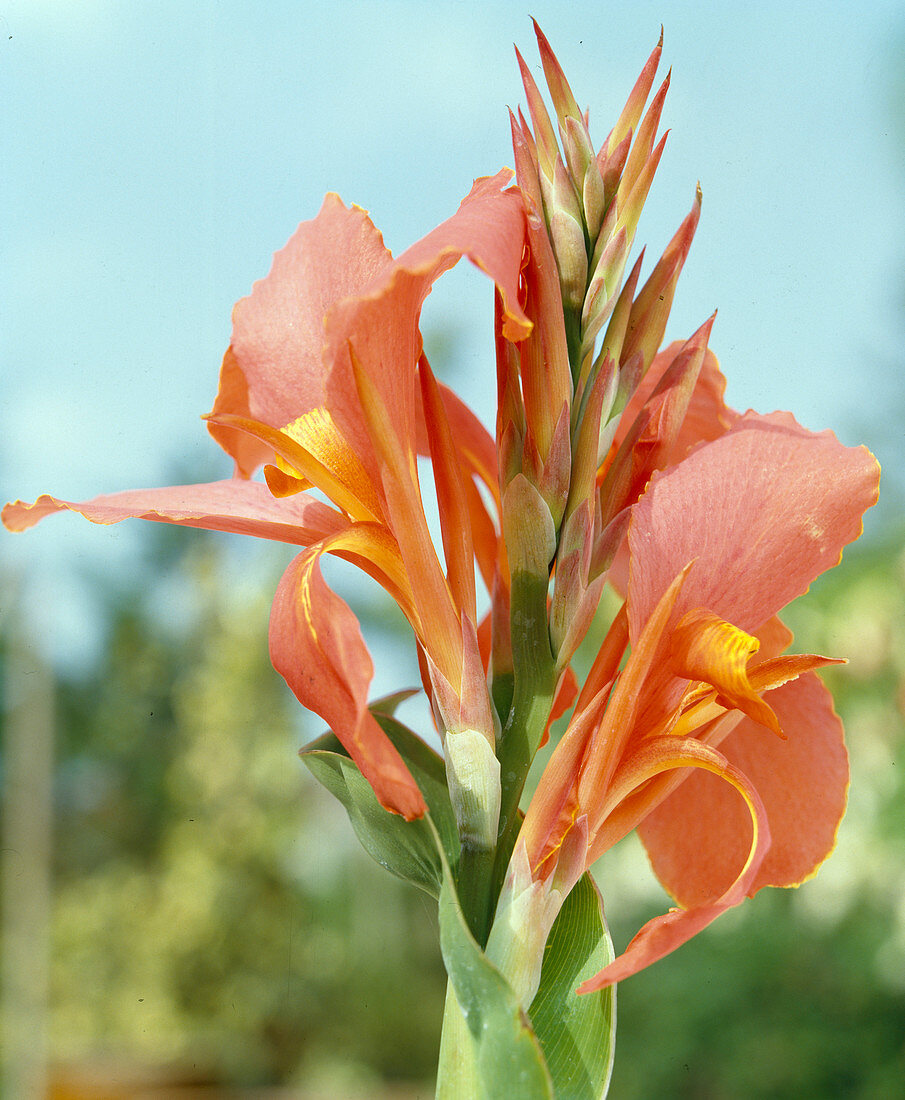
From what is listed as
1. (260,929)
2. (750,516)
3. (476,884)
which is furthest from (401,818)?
(260,929)

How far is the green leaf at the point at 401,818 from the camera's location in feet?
1.08

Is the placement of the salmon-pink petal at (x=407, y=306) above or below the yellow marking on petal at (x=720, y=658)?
above

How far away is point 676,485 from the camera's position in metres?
0.31

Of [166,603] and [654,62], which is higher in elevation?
[166,603]

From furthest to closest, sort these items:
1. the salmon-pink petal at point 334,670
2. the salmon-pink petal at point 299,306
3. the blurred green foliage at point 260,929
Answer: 1. the blurred green foliage at point 260,929
2. the salmon-pink petal at point 299,306
3. the salmon-pink petal at point 334,670

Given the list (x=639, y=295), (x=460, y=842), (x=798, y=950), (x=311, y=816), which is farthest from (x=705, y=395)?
(x=311, y=816)

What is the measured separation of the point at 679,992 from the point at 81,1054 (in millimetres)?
3319

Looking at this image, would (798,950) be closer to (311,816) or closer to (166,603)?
(311,816)

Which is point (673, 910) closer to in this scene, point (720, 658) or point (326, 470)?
point (720, 658)

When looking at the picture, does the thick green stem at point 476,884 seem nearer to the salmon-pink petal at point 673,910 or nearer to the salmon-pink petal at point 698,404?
the salmon-pink petal at point 673,910

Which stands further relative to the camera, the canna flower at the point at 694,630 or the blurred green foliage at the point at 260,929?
the blurred green foliage at the point at 260,929

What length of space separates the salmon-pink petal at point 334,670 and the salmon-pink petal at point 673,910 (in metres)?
0.07

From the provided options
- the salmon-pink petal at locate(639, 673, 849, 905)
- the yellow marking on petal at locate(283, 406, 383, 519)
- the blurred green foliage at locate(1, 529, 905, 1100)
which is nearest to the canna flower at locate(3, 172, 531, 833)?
the yellow marking on petal at locate(283, 406, 383, 519)

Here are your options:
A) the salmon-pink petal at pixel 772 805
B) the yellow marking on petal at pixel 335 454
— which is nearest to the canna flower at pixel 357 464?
the yellow marking on petal at pixel 335 454
